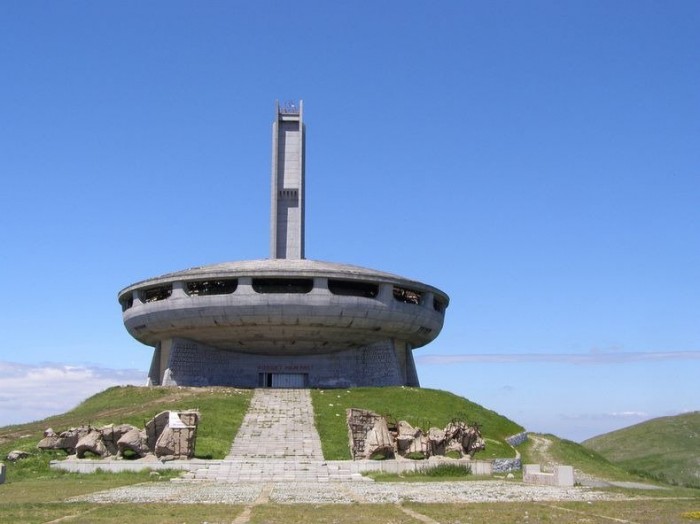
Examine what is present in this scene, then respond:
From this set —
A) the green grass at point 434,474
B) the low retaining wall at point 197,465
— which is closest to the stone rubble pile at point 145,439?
the low retaining wall at point 197,465

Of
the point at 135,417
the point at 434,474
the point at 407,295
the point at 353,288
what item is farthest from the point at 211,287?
the point at 434,474

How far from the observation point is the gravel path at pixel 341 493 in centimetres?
1748

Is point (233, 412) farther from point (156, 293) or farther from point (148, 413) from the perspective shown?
point (156, 293)

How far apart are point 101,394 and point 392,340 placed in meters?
17.4

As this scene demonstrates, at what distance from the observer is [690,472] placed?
165ft

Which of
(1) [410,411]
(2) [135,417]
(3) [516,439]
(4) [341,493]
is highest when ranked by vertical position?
(1) [410,411]

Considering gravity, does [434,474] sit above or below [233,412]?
below

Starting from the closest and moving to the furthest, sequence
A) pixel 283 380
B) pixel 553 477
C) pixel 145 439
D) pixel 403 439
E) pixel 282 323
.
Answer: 1. pixel 553 477
2. pixel 145 439
3. pixel 403 439
4. pixel 282 323
5. pixel 283 380

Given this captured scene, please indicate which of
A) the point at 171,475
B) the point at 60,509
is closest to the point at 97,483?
the point at 171,475

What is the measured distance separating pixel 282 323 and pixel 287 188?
13.3 m

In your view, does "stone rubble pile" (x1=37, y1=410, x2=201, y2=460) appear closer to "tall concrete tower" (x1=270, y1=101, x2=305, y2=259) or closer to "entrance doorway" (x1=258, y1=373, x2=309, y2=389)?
"entrance doorway" (x1=258, y1=373, x2=309, y2=389)

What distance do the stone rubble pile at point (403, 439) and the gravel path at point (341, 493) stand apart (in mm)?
4347

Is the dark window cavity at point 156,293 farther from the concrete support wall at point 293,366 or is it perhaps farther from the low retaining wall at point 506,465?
the low retaining wall at point 506,465

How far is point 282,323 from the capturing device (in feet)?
155
